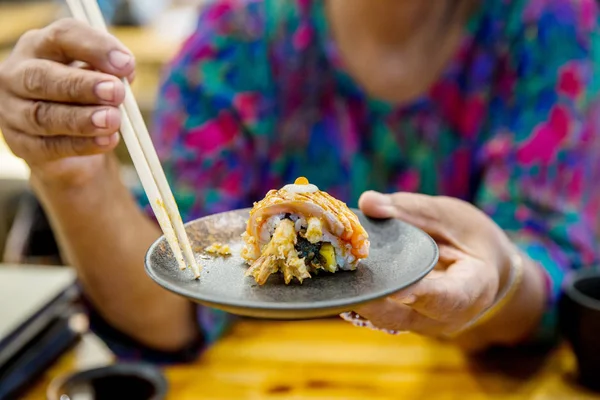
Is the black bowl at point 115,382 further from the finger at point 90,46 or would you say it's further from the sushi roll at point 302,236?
the finger at point 90,46

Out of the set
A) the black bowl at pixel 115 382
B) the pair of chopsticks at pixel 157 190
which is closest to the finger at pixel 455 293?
the pair of chopsticks at pixel 157 190

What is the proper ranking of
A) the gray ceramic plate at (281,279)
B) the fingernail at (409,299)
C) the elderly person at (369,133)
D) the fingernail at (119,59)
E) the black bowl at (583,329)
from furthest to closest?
the elderly person at (369,133) → the black bowl at (583,329) → the fingernail at (119,59) → the fingernail at (409,299) → the gray ceramic plate at (281,279)

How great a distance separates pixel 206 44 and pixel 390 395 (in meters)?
1.08

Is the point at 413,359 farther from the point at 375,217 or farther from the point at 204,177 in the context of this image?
the point at 204,177

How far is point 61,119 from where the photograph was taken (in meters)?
1.04

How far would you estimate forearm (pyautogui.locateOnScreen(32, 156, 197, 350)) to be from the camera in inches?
55.2

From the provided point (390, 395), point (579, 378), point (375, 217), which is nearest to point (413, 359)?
point (390, 395)

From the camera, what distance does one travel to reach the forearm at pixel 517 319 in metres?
1.41

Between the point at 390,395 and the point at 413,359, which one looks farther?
the point at 413,359

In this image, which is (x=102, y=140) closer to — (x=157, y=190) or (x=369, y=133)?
(x=157, y=190)

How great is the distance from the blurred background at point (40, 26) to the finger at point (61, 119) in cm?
106

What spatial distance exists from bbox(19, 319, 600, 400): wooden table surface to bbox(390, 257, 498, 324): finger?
0.33 meters

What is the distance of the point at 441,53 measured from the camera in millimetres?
1816

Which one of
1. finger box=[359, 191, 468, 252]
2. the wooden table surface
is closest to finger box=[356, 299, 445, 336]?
finger box=[359, 191, 468, 252]
